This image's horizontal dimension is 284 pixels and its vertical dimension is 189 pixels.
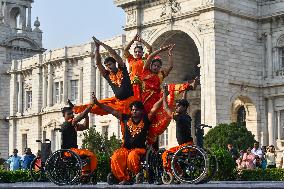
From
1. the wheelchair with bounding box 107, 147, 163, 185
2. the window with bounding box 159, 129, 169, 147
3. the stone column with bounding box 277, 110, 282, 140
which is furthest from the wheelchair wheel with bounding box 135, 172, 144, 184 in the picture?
the window with bounding box 159, 129, 169, 147

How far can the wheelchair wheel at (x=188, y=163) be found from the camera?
1168cm

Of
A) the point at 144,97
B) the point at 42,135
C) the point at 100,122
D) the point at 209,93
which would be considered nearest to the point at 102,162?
the point at 144,97

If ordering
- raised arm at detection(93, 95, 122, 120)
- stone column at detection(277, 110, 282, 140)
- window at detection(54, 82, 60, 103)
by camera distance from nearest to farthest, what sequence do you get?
raised arm at detection(93, 95, 122, 120) < stone column at detection(277, 110, 282, 140) < window at detection(54, 82, 60, 103)

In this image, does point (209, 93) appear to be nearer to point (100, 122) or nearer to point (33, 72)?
point (100, 122)

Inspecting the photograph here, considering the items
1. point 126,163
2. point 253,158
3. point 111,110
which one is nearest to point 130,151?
point 126,163

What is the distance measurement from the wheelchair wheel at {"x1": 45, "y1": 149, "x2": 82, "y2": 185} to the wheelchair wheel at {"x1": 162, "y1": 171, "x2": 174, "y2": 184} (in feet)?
5.37

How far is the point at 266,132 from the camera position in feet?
132

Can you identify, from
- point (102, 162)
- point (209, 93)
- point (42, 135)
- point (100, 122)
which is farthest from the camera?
point (42, 135)

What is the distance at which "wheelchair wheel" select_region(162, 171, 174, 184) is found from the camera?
11978mm

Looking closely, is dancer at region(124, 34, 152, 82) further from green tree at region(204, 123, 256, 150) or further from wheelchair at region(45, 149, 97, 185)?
green tree at region(204, 123, 256, 150)

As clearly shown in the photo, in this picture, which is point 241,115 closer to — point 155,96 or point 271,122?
point 271,122

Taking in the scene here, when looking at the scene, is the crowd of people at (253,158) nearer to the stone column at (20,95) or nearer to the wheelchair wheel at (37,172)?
the wheelchair wheel at (37,172)

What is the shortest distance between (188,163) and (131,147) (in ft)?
4.24

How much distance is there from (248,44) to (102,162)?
22.3 metres
